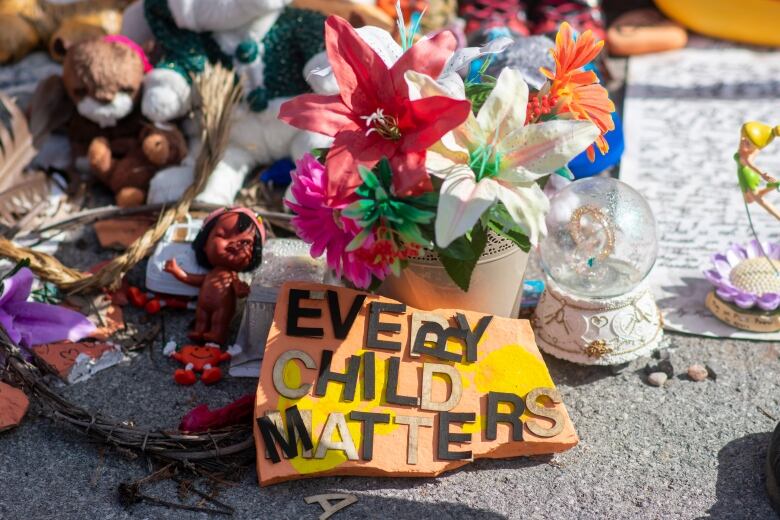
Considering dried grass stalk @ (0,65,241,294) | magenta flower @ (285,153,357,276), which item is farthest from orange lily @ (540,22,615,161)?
dried grass stalk @ (0,65,241,294)

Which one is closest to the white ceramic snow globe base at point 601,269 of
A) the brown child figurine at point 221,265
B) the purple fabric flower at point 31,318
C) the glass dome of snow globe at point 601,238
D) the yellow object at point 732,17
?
the glass dome of snow globe at point 601,238

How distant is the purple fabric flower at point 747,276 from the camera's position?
2.29 meters

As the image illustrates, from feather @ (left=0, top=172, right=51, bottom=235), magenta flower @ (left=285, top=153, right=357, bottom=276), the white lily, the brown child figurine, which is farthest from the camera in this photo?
feather @ (left=0, top=172, right=51, bottom=235)

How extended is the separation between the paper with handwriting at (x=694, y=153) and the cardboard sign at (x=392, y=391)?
24.9 inches

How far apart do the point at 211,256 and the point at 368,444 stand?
720 millimetres

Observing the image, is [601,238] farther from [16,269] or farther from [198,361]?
[16,269]

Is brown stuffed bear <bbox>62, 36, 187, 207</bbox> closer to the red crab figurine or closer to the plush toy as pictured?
the plush toy

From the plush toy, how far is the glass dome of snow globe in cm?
203

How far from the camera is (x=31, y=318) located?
2250 mm

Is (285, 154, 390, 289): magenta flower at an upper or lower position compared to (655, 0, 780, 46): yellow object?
upper

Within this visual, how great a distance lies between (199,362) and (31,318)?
17.9 inches

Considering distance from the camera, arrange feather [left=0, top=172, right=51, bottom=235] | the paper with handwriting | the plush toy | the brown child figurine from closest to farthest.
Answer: the brown child figurine, the paper with handwriting, feather [left=0, top=172, right=51, bottom=235], the plush toy

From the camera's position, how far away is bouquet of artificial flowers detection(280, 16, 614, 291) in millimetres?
1714

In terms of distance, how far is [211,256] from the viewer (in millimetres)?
2299
